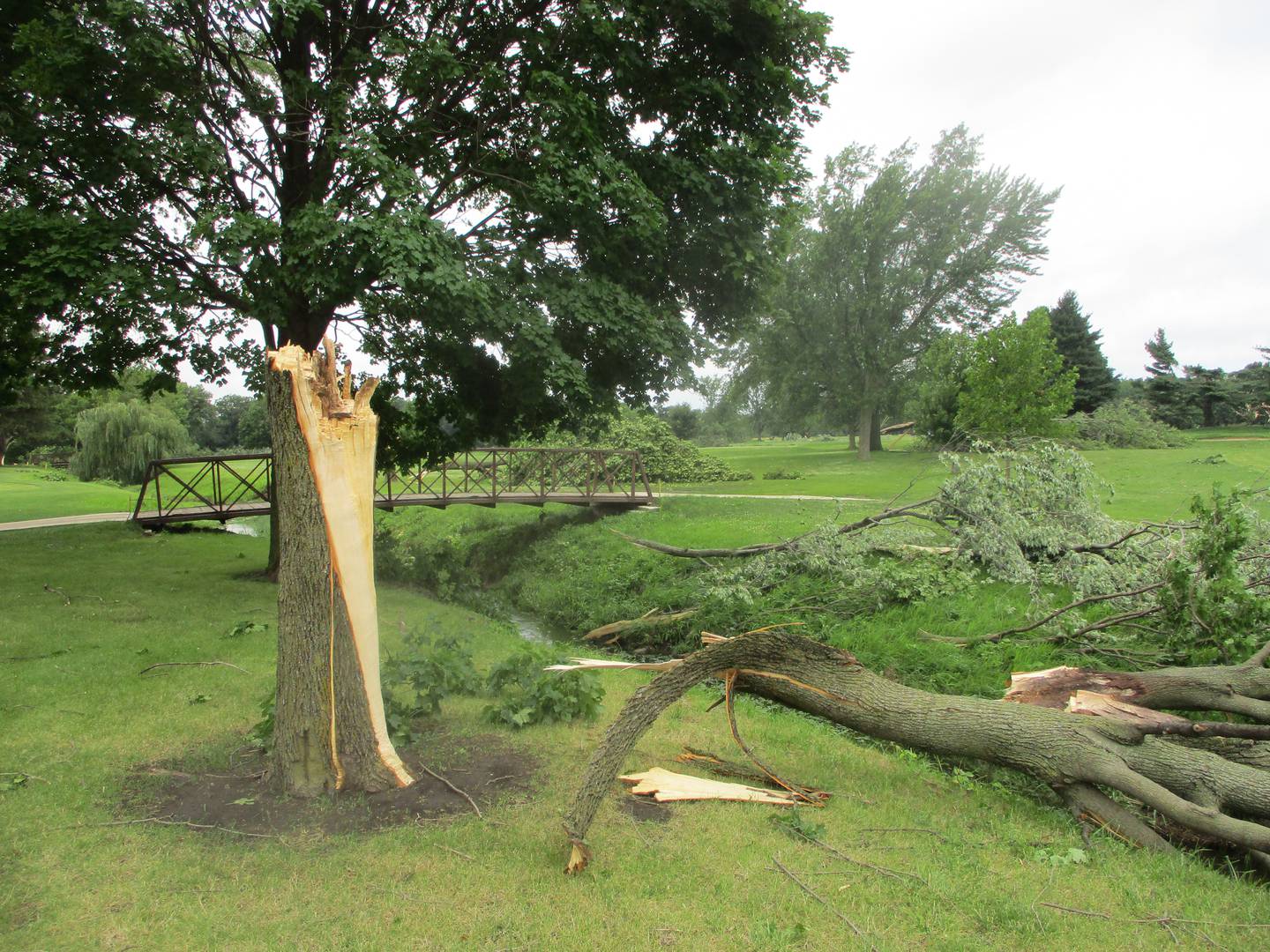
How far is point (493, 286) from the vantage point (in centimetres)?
896

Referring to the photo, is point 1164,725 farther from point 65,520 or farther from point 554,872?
point 65,520

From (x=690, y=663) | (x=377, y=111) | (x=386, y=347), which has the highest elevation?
(x=377, y=111)

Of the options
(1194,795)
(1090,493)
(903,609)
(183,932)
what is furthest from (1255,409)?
(183,932)

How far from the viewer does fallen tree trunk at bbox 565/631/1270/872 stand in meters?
4.49

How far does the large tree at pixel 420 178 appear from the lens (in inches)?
324

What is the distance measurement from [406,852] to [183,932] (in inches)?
41.1

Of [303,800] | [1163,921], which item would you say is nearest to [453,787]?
[303,800]

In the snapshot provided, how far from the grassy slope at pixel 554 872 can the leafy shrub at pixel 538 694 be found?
0.57 feet

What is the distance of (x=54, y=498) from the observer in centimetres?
2527

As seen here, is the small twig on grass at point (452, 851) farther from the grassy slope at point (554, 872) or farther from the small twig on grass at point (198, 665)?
the small twig on grass at point (198, 665)

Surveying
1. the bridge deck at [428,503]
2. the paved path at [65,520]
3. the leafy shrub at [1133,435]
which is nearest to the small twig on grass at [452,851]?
the bridge deck at [428,503]

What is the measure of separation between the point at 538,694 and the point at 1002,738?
11.0 ft

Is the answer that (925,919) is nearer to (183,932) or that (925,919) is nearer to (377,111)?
(183,932)

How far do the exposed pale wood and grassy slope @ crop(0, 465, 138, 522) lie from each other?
2170 cm
